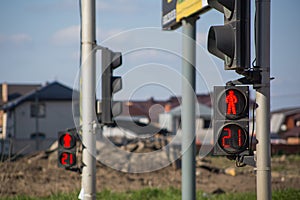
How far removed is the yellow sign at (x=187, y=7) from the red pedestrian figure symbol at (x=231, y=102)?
3585 mm

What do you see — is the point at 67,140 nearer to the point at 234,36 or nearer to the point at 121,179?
the point at 234,36

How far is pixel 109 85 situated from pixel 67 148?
51.4 inches

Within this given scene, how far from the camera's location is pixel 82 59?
1138 centimetres

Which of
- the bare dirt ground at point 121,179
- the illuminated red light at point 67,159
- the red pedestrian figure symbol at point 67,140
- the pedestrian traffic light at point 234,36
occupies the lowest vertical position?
the bare dirt ground at point 121,179

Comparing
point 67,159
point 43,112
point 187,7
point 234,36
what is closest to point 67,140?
point 67,159

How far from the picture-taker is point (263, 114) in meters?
7.85

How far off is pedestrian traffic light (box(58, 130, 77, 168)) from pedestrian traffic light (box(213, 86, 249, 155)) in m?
4.17

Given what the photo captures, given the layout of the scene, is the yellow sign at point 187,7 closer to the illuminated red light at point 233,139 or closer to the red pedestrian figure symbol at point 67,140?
the red pedestrian figure symbol at point 67,140

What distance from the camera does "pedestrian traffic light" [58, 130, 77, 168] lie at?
37.2ft

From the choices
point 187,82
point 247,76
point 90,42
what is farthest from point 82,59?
point 247,76

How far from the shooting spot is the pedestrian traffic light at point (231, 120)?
7.66 metres

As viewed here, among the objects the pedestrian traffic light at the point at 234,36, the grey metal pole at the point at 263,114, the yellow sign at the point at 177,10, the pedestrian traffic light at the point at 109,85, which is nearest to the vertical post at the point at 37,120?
the yellow sign at the point at 177,10

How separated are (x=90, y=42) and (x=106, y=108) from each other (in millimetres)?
1150

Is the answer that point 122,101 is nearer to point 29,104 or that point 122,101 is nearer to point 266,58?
point 266,58
